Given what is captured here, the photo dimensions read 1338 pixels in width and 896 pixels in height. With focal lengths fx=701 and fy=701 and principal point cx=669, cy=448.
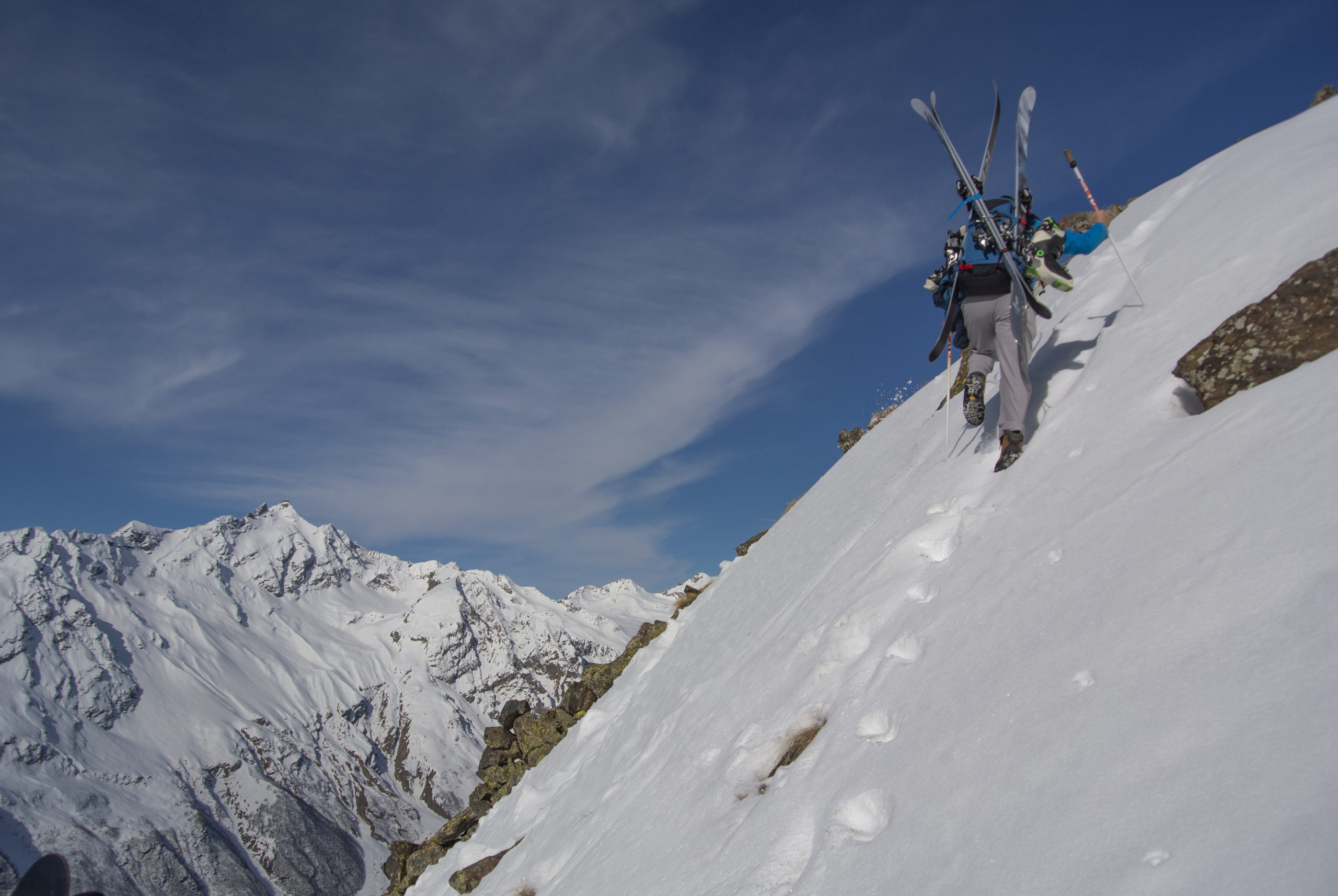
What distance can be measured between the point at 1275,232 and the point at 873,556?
5163 mm

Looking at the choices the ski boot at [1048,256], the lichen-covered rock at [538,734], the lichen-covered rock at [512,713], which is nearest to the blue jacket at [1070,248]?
the ski boot at [1048,256]

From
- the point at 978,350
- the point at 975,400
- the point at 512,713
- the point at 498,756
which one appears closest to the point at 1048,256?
the point at 978,350

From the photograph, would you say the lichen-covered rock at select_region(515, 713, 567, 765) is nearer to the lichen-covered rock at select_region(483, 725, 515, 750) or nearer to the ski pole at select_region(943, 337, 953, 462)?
the lichen-covered rock at select_region(483, 725, 515, 750)

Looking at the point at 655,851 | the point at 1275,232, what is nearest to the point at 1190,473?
the point at 1275,232

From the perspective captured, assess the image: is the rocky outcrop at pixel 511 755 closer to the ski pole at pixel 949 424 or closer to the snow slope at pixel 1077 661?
the snow slope at pixel 1077 661

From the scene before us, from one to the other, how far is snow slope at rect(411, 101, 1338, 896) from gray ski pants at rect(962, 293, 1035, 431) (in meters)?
0.45

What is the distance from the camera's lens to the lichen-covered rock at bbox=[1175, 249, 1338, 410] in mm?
→ 5102

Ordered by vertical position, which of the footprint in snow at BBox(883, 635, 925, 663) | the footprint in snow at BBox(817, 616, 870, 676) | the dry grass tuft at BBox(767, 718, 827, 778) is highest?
the footprint in snow at BBox(817, 616, 870, 676)

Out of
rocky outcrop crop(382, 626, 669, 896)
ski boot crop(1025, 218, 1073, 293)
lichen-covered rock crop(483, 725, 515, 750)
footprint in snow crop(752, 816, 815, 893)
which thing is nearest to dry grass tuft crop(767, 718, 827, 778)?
footprint in snow crop(752, 816, 815, 893)

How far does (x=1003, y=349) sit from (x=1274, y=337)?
2894 millimetres

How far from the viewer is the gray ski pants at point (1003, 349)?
761 cm

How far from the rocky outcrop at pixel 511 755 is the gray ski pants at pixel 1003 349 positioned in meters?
12.2

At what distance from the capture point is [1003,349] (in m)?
8.06

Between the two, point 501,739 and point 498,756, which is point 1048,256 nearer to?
point 498,756
